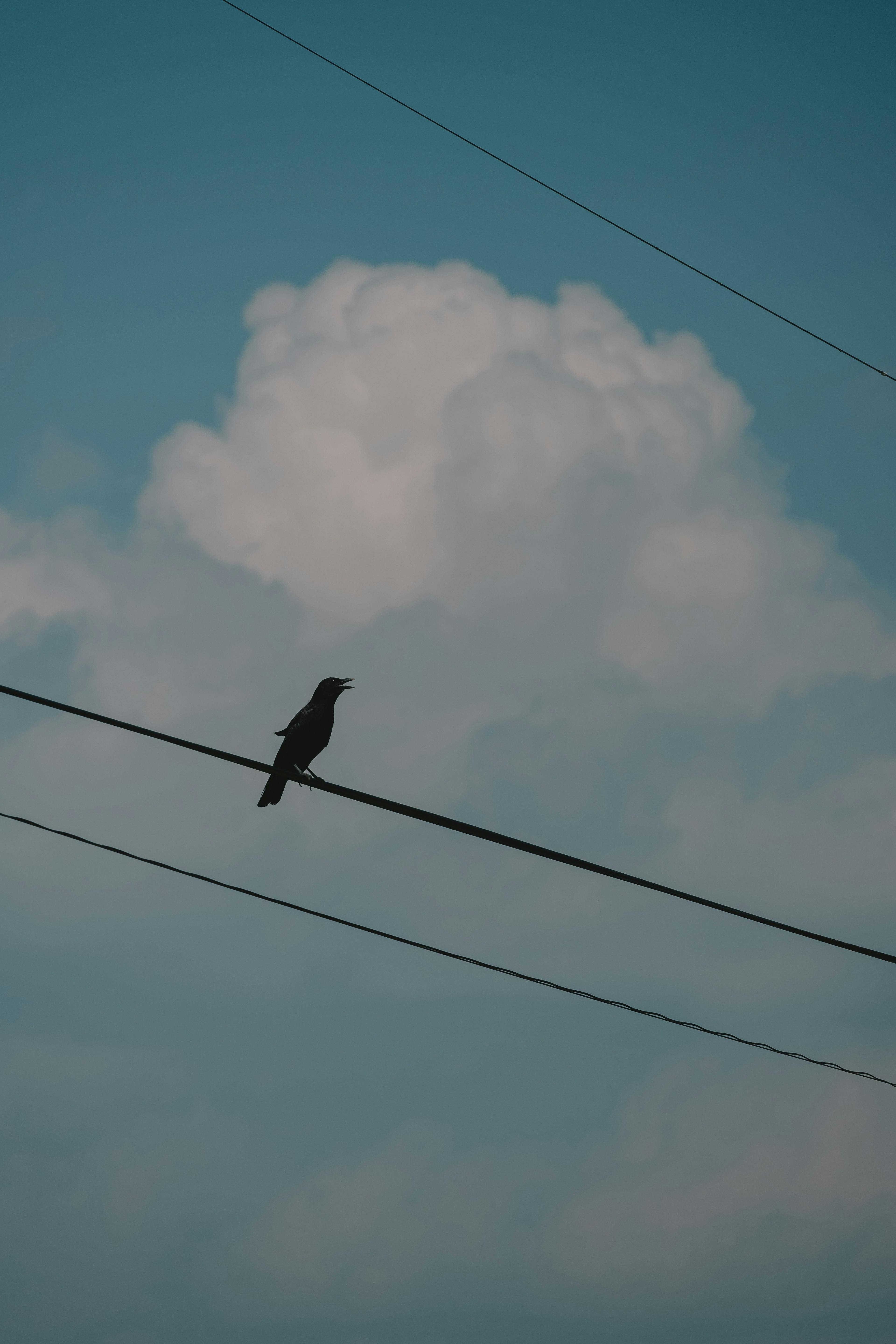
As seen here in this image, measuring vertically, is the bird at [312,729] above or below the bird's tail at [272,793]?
above

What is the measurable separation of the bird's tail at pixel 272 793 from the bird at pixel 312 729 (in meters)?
1.21

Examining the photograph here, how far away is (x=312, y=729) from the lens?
11.0 meters

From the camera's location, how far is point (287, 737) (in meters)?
11.1

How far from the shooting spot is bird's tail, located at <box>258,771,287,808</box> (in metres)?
9.54

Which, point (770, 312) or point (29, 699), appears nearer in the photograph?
point (29, 699)

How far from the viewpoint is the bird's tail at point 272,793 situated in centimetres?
954

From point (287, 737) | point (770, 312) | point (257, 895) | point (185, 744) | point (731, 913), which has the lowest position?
point (257, 895)

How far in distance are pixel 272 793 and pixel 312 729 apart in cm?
147

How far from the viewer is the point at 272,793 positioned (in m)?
9.58

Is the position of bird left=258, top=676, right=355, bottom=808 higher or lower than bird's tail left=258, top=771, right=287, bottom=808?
higher

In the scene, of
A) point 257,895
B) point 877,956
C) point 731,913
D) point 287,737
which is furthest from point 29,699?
point 287,737

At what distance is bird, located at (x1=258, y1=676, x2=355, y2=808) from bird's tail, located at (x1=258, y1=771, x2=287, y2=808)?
1.21 m

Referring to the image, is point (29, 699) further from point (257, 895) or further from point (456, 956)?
point (456, 956)

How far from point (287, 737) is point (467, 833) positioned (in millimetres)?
5901
